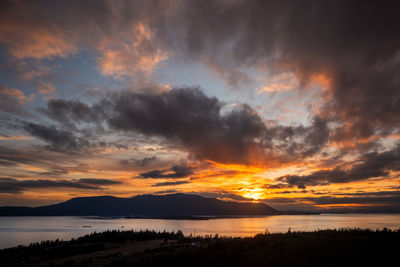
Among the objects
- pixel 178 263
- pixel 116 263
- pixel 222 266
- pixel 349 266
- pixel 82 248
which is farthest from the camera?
pixel 82 248

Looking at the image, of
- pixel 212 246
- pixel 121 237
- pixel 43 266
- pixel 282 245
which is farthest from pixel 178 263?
pixel 121 237

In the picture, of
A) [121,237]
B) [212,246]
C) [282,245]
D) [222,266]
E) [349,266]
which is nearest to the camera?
[349,266]

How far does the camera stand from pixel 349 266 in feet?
51.0

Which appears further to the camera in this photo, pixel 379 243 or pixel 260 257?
pixel 379 243

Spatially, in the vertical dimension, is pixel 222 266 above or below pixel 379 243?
below

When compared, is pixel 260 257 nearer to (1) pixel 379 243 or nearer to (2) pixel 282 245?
(2) pixel 282 245

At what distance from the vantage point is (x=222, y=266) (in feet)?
55.0

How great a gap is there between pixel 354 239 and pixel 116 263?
1964 cm

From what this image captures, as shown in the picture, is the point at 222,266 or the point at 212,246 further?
the point at 212,246

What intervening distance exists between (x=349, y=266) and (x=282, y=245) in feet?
22.7

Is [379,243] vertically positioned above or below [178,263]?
above

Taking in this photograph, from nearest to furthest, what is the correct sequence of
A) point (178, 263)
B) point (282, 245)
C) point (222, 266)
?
point (222, 266) → point (178, 263) → point (282, 245)

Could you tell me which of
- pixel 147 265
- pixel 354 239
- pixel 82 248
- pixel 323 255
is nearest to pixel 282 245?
pixel 323 255

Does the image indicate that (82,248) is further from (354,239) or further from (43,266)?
(354,239)
